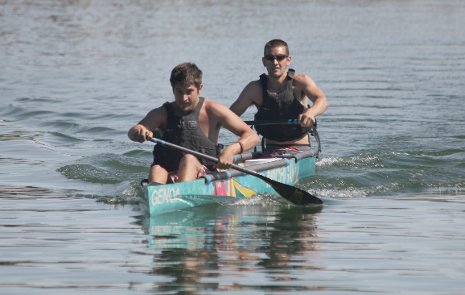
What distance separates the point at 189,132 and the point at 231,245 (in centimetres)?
230

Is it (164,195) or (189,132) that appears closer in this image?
(164,195)

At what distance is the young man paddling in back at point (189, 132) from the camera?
12391mm

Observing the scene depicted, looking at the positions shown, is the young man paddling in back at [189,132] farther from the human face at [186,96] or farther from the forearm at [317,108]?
the forearm at [317,108]

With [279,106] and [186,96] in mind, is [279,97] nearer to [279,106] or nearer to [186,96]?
[279,106]

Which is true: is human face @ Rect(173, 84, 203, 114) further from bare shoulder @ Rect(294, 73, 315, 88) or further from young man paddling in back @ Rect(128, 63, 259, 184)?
bare shoulder @ Rect(294, 73, 315, 88)

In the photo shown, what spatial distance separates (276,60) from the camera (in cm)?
1466

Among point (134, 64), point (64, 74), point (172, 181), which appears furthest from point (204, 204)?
point (134, 64)

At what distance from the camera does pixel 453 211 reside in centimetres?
1259

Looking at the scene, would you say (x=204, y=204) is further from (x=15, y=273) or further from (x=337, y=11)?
(x=337, y=11)

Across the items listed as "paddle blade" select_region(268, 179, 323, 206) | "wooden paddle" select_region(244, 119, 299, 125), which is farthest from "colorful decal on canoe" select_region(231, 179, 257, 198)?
"wooden paddle" select_region(244, 119, 299, 125)

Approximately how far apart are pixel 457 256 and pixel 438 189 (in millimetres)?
4493

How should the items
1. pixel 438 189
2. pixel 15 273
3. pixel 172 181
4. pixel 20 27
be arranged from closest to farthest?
pixel 15 273 → pixel 172 181 → pixel 438 189 → pixel 20 27

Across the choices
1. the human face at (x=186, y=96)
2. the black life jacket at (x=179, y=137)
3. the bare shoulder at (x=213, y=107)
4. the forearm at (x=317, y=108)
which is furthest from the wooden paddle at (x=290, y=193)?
the forearm at (x=317, y=108)

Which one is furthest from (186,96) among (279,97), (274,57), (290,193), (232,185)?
(279,97)
